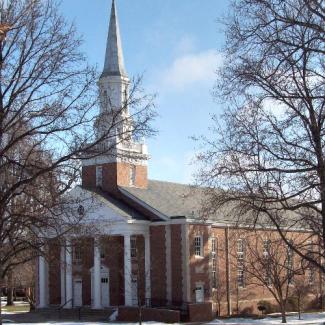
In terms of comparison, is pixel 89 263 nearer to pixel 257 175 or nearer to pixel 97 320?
pixel 97 320

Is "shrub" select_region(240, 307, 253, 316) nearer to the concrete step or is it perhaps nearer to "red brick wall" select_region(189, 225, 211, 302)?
"red brick wall" select_region(189, 225, 211, 302)

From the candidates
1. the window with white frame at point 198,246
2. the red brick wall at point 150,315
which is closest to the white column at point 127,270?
the red brick wall at point 150,315

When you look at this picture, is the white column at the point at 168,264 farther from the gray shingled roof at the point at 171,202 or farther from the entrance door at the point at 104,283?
the entrance door at the point at 104,283

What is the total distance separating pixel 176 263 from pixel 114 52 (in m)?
17.4

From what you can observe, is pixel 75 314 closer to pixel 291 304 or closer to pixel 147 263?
pixel 147 263

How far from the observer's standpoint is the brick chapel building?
47469 millimetres

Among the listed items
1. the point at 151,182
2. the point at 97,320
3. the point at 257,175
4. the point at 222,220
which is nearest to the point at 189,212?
the point at 222,220

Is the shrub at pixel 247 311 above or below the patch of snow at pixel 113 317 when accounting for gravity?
below

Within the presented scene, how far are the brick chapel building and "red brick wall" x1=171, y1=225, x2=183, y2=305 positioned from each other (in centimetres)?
2

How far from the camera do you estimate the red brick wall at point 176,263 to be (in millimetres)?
47219

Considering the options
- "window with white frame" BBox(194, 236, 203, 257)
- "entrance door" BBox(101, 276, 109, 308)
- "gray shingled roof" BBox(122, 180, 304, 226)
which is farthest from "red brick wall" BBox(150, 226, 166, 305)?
"entrance door" BBox(101, 276, 109, 308)

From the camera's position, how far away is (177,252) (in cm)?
4784

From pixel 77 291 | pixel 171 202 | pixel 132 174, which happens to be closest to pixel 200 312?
pixel 171 202

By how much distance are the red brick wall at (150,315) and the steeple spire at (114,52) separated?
18.2 meters
